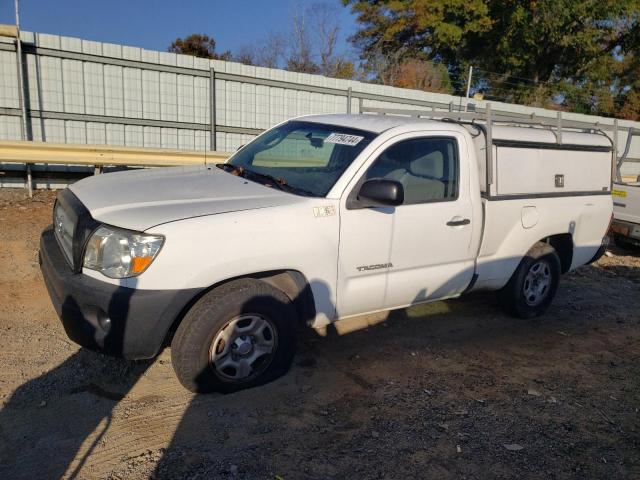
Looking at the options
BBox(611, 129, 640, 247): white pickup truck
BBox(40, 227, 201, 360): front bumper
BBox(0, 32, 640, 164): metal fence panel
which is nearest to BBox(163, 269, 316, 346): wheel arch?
BBox(40, 227, 201, 360): front bumper

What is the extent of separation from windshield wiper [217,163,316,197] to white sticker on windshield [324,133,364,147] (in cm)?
55

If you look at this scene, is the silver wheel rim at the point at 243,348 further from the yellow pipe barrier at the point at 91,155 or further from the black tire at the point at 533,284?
the yellow pipe barrier at the point at 91,155

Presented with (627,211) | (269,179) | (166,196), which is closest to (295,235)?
(269,179)

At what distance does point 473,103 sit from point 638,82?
2395 cm

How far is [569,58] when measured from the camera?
29.3 metres

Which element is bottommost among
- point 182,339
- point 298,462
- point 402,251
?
point 298,462

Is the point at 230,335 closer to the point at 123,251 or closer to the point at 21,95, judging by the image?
the point at 123,251

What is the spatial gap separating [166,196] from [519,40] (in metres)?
28.2

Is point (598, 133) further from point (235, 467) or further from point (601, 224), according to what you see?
point (235, 467)

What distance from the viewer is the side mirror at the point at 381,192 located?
11.8 ft

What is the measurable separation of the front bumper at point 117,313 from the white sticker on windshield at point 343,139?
5.37 feet

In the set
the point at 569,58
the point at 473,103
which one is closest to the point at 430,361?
the point at 473,103

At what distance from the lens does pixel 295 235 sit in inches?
136

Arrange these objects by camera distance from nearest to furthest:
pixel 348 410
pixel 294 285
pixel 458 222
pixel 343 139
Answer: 1. pixel 348 410
2. pixel 294 285
3. pixel 343 139
4. pixel 458 222
